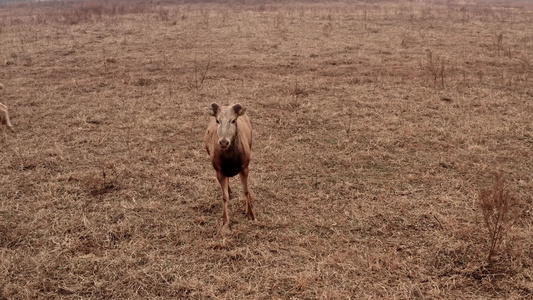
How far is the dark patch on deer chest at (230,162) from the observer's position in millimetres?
5207

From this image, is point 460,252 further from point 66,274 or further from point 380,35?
point 380,35

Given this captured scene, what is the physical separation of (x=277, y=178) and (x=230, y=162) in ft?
6.29

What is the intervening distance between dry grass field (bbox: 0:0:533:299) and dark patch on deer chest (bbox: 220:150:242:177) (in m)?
0.90

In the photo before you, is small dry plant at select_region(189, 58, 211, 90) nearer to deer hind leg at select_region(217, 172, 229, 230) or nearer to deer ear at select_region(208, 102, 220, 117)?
deer ear at select_region(208, 102, 220, 117)

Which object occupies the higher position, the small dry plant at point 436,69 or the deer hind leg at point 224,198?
the small dry plant at point 436,69

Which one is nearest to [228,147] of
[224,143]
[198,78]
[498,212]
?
[224,143]

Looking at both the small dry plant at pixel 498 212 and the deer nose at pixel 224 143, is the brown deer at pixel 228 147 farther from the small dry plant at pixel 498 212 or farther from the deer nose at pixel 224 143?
the small dry plant at pixel 498 212

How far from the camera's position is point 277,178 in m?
7.01

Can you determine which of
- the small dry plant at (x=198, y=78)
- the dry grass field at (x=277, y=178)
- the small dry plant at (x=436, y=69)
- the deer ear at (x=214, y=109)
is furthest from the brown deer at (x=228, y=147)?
the small dry plant at (x=436, y=69)

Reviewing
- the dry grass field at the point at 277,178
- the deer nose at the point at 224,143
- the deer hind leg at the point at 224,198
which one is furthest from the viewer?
the deer hind leg at the point at 224,198

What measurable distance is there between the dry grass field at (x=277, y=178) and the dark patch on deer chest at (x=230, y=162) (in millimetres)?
900

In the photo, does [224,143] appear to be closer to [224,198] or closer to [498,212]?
[224,198]

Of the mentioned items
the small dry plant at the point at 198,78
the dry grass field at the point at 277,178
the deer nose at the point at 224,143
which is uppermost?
the small dry plant at the point at 198,78

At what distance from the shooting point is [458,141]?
26.7 ft
